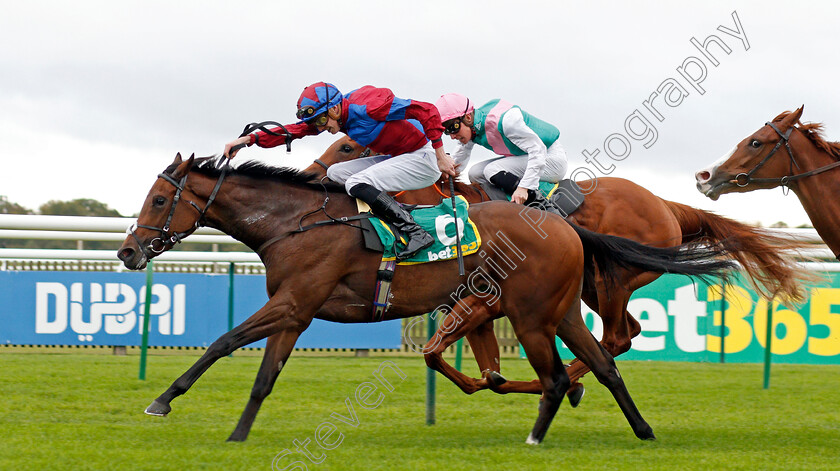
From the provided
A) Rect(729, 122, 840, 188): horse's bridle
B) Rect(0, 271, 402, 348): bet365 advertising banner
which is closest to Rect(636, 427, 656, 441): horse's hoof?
Rect(729, 122, 840, 188): horse's bridle

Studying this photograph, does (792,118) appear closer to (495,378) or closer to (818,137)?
(818,137)

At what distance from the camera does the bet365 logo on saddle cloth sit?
171 inches

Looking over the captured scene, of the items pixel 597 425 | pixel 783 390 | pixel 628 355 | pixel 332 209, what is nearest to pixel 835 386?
pixel 783 390

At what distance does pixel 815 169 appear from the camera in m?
5.41

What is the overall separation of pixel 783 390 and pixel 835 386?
24.4 inches

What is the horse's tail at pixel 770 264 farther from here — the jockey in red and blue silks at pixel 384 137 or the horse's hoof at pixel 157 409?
the horse's hoof at pixel 157 409

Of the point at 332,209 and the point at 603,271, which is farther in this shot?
the point at 603,271

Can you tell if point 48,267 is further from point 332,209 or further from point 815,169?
point 815,169

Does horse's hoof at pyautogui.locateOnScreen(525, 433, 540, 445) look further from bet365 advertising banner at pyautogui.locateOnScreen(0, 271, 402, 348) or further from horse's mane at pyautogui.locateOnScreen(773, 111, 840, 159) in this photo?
bet365 advertising banner at pyautogui.locateOnScreen(0, 271, 402, 348)

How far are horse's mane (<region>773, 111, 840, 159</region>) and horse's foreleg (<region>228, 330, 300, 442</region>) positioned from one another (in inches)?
133

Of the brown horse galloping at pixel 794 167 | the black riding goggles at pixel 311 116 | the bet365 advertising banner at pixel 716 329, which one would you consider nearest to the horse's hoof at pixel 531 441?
the black riding goggles at pixel 311 116

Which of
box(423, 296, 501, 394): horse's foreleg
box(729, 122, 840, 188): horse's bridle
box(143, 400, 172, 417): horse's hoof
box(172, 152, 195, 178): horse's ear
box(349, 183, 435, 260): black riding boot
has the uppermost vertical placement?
box(729, 122, 840, 188): horse's bridle

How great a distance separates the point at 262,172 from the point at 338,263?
2.15 ft

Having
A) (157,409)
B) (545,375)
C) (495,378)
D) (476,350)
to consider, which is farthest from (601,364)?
(157,409)
